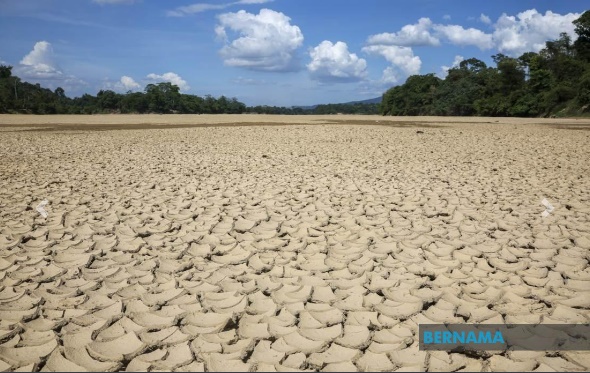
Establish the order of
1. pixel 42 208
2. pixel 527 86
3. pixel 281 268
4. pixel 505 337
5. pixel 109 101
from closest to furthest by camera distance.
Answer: pixel 505 337
pixel 281 268
pixel 42 208
pixel 527 86
pixel 109 101

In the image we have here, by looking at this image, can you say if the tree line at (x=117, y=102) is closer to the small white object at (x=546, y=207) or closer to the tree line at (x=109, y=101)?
the tree line at (x=109, y=101)

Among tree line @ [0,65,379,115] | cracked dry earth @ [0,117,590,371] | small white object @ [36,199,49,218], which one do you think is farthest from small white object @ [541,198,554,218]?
tree line @ [0,65,379,115]

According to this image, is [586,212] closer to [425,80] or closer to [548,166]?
[548,166]

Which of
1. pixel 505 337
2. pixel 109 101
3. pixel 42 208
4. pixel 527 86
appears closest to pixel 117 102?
pixel 109 101

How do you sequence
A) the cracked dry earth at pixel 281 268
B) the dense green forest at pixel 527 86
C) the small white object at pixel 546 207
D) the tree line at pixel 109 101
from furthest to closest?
the tree line at pixel 109 101 → the dense green forest at pixel 527 86 → the small white object at pixel 546 207 → the cracked dry earth at pixel 281 268

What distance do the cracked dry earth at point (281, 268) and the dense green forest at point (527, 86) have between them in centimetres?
3882

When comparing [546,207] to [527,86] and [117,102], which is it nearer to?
[527,86]

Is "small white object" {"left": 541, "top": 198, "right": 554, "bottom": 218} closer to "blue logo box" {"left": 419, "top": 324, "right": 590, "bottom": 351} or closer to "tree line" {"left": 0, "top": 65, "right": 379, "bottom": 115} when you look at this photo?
"blue logo box" {"left": 419, "top": 324, "right": 590, "bottom": 351}

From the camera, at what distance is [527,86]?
45781 millimetres

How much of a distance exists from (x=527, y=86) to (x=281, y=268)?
5177cm

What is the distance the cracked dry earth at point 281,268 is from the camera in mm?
2350

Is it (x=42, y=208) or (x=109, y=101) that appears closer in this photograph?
(x=42, y=208)

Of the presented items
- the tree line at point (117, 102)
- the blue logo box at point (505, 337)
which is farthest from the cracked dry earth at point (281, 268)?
the tree line at point (117, 102)

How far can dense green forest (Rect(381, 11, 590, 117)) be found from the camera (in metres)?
39.6
